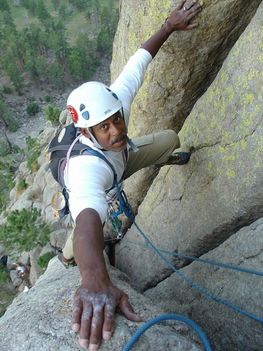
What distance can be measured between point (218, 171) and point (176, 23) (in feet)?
6.91

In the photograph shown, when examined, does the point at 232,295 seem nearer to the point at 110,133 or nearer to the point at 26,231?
the point at 110,133

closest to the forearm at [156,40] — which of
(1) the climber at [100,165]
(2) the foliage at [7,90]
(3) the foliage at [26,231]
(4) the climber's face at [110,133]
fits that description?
(1) the climber at [100,165]

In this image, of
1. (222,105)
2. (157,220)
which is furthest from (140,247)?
(222,105)

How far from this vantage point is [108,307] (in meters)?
3.00

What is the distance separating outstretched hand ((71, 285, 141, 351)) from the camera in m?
2.97

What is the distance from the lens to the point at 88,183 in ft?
12.3

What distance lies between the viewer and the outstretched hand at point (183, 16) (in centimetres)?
531

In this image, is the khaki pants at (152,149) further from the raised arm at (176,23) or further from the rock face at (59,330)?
the rock face at (59,330)

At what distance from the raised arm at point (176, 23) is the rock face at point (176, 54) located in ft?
0.39

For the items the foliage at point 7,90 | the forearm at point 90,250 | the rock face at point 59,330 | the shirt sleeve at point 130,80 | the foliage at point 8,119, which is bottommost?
the foliage at point 8,119

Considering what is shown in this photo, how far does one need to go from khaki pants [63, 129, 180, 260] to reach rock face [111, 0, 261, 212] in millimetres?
765

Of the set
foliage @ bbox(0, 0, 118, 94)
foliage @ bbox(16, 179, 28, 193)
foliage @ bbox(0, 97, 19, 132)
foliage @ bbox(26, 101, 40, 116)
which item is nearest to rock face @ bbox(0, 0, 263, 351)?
foliage @ bbox(16, 179, 28, 193)

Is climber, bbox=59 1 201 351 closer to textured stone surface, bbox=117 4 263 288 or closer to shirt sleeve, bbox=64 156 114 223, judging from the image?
shirt sleeve, bbox=64 156 114 223

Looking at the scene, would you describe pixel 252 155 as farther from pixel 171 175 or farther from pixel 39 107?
pixel 39 107
